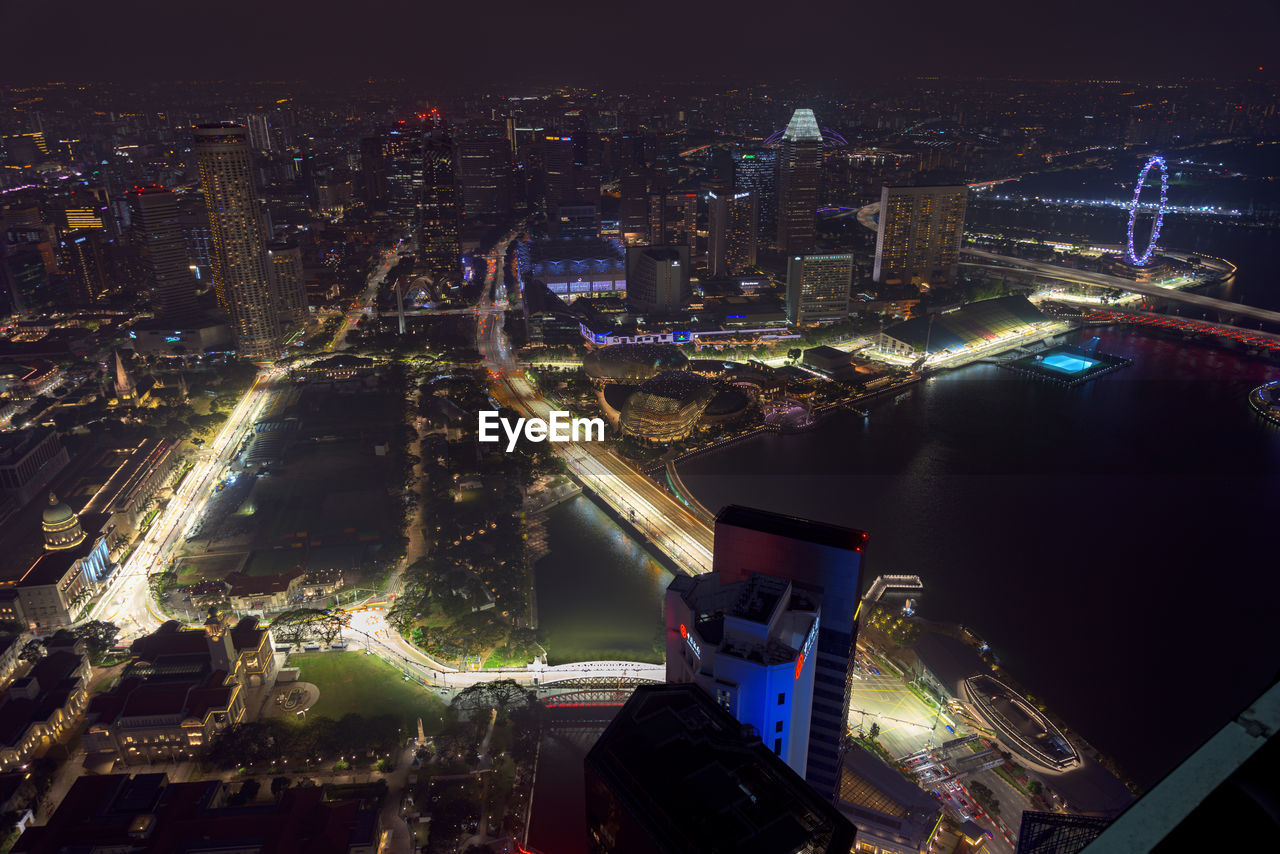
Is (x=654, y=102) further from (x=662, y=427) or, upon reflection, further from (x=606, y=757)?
(x=606, y=757)

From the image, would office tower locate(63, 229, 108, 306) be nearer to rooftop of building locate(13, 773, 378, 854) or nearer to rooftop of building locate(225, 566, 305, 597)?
rooftop of building locate(225, 566, 305, 597)

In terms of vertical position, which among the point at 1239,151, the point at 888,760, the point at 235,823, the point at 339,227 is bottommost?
the point at 888,760

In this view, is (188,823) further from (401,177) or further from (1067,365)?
(401,177)

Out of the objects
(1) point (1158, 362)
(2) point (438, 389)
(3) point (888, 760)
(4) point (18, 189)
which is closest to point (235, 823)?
Answer: (3) point (888, 760)

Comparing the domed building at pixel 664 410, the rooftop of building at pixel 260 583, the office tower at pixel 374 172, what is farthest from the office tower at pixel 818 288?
the office tower at pixel 374 172

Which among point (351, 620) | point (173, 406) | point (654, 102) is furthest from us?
point (654, 102)

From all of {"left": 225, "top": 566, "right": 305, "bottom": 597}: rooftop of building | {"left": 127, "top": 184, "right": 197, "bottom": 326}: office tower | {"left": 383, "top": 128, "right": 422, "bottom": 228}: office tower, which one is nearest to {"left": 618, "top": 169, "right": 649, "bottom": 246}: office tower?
{"left": 383, "top": 128, "right": 422, "bottom": 228}: office tower
